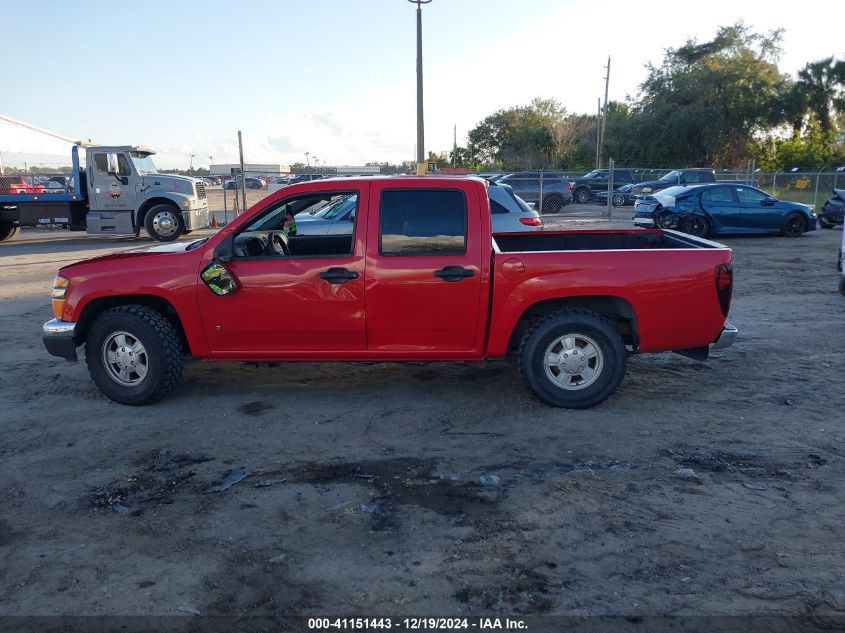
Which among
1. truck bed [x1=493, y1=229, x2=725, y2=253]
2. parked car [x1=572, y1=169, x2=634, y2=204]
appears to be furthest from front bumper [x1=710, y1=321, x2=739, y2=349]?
parked car [x1=572, y1=169, x2=634, y2=204]

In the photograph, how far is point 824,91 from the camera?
45.3m

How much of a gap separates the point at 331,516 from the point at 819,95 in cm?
5098

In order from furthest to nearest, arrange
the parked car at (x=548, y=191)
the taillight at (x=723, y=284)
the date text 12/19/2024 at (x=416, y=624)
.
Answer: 1. the parked car at (x=548, y=191)
2. the taillight at (x=723, y=284)
3. the date text 12/19/2024 at (x=416, y=624)

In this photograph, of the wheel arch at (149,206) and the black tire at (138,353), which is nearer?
the black tire at (138,353)

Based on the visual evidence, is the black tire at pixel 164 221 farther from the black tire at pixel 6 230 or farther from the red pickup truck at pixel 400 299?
the red pickup truck at pixel 400 299

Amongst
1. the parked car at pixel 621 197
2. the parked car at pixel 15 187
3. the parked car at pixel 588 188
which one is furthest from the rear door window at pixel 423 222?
the parked car at pixel 621 197

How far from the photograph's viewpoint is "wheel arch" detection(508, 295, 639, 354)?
5742 millimetres

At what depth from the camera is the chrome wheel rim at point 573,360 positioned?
5.71 metres

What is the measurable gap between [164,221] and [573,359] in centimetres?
1575

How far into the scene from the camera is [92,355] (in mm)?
5895

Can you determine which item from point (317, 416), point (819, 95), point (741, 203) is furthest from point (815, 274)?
point (819, 95)

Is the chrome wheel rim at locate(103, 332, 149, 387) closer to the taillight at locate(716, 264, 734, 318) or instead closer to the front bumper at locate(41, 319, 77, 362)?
the front bumper at locate(41, 319, 77, 362)

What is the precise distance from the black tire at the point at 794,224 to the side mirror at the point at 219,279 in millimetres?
17911

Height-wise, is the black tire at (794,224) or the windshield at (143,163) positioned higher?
the windshield at (143,163)
